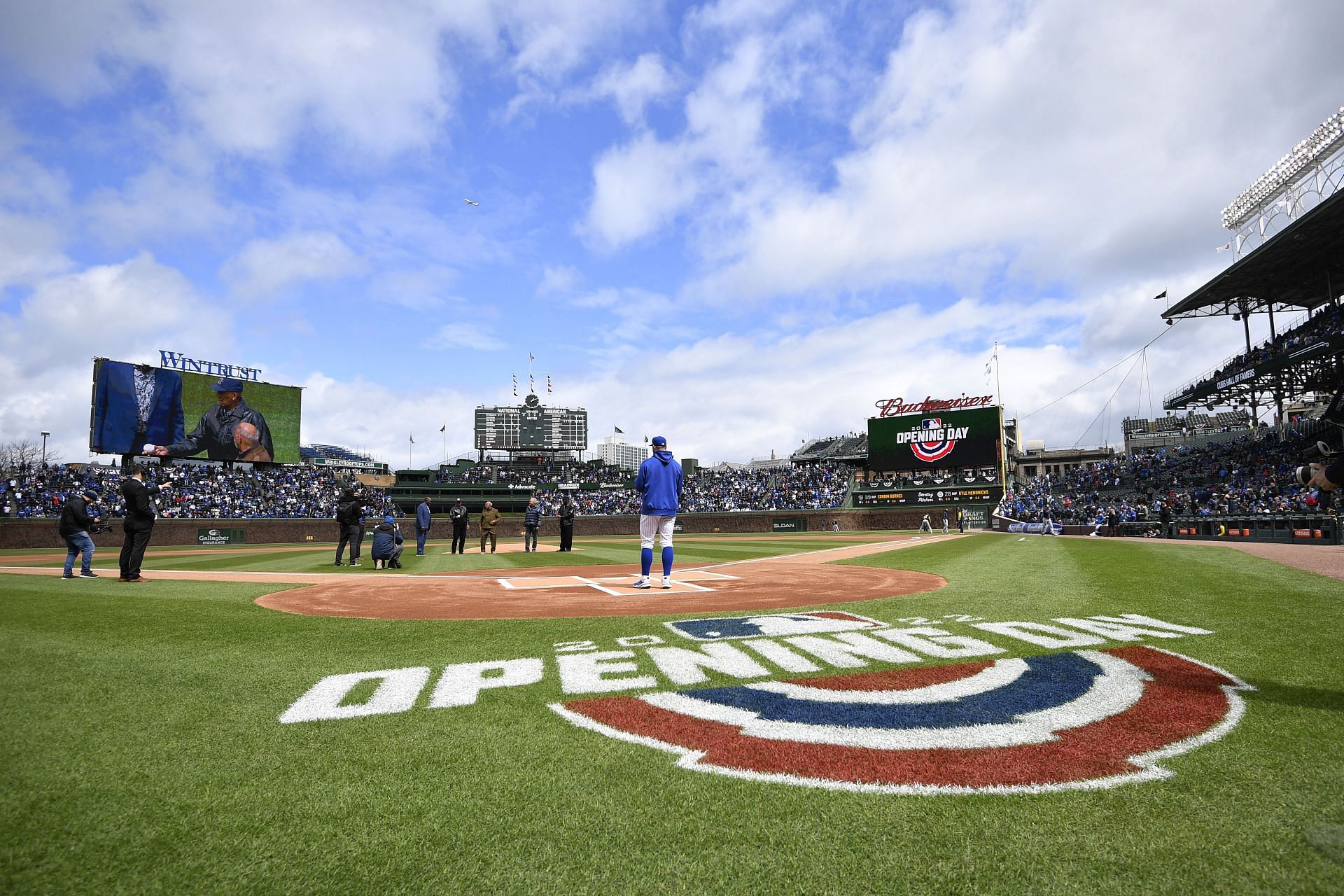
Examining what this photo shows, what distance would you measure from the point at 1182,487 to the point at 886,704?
46901mm

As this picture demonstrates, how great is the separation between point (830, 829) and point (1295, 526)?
3209 centimetres

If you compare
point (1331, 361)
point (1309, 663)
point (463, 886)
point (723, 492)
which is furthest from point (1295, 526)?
point (723, 492)

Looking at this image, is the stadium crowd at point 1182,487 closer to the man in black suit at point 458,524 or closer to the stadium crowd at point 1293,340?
the stadium crowd at point 1293,340

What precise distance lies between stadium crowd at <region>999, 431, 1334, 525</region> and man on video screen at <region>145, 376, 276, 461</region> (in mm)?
60867

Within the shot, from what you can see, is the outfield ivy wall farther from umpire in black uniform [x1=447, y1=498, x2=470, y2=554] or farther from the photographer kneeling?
the photographer kneeling

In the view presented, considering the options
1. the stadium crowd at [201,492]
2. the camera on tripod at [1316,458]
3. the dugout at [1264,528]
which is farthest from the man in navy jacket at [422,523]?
the dugout at [1264,528]

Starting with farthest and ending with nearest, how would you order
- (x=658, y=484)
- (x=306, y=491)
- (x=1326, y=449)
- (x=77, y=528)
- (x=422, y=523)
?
(x=306, y=491) → (x=422, y=523) → (x=77, y=528) → (x=658, y=484) → (x=1326, y=449)

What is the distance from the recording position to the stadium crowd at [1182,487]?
3177cm

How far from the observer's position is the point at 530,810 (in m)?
2.26

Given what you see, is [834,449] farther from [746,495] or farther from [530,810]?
[530,810]

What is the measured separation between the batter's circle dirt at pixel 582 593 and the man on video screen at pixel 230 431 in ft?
164

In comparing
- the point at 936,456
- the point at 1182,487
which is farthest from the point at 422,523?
the point at 936,456

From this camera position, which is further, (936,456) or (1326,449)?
(936,456)

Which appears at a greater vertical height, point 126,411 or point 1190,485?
point 126,411
